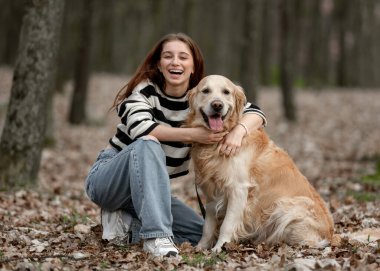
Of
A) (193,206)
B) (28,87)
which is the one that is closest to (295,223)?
(193,206)

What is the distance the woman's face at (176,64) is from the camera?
190 inches

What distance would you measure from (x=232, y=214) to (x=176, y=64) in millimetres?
1340

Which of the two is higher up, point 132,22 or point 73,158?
point 132,22

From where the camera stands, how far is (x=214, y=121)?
15.1 feet

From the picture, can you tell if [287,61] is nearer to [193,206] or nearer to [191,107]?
[193,206]

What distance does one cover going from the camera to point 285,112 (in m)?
15.5

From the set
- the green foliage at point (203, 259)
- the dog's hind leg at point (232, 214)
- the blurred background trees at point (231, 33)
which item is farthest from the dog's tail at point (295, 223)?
the blurred background trees at point (231, 33)

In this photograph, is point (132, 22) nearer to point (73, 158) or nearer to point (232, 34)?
point (232, 34)

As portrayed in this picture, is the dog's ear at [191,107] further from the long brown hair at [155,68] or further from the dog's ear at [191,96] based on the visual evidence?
the long brown hair at [155,68]

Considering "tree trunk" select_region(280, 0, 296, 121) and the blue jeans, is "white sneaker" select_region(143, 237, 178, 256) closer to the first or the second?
the blue jeans

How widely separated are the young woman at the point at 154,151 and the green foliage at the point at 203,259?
0.15 metres

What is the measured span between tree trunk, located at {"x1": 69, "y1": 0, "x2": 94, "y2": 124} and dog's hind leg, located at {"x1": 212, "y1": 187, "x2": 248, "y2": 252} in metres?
10.2

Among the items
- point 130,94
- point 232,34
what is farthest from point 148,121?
point 232,34

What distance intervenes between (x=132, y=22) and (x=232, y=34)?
9212 mm
